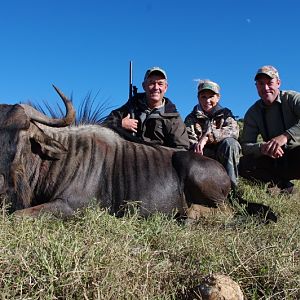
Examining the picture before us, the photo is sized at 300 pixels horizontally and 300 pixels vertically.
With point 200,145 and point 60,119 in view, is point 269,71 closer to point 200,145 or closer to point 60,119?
point 200,145

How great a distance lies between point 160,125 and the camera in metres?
5.02

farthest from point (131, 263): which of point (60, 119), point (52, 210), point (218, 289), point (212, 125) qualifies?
point (212, 125)

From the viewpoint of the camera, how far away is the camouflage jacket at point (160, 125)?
4.97m

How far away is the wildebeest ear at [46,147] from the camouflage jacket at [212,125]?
1872 millimetres

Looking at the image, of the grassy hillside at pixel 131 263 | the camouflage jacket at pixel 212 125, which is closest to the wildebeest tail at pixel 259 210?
the grassy hillside at pixel 131 263

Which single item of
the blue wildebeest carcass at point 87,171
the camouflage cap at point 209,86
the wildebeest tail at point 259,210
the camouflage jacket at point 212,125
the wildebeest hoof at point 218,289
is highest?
the camouflage cap at point 209,86

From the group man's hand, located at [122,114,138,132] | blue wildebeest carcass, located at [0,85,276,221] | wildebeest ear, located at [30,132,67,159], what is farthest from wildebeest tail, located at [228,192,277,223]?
wildebeest ear, located at [30,132,67,159]

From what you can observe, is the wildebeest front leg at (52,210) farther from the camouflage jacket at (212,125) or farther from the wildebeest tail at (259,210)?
the camouflage jacket at (212,125)

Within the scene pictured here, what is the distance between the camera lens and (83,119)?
448 cm

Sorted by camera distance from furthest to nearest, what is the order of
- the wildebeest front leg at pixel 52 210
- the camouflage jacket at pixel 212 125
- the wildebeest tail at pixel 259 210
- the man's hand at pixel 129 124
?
the camouflage jacket at pixel 212 125
the man's hand at pixel 129 124
the wildebeest tail at pixel 259 210
the wildebeest front leg at pixel 52 210

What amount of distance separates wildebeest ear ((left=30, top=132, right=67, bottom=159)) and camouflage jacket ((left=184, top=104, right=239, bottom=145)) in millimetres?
1872

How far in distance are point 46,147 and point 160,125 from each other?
1.42m

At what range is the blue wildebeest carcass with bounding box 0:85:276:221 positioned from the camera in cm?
374

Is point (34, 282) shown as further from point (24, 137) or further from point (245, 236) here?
point (24, 137)
